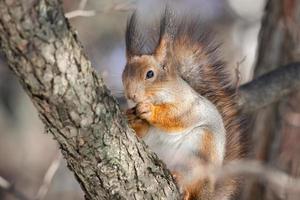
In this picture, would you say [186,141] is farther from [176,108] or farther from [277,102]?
[277,102]

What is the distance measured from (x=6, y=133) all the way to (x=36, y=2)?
4.86 meters

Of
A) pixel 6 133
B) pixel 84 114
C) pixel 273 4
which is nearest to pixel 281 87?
pixel 273 4

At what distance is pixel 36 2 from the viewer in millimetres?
1116

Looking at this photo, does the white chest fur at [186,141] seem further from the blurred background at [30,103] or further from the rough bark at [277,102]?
the blurred background at [30,103]

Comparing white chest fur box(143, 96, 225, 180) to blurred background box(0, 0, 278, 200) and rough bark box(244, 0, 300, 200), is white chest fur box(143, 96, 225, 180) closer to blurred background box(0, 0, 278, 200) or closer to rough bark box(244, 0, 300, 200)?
rough bark box(244, 0, 300, 200)

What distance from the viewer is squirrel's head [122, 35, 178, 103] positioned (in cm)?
180

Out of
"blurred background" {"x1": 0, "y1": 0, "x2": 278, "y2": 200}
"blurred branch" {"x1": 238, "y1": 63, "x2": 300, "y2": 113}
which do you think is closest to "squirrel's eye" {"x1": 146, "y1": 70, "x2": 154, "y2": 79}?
"blurred branch" {"x1": 238, "y1": 63, "x2": 300, "y2": 113}

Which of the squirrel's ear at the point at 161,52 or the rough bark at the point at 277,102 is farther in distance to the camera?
the rough bark at the point at 277,102

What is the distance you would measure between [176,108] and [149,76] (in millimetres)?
119

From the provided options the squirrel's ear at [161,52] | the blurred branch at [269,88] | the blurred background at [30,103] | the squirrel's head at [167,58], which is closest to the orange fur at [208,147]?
the squirrel's head at [167,58]

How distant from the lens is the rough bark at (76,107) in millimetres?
1138

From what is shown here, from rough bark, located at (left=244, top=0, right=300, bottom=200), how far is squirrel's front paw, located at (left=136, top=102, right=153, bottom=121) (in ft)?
3.77

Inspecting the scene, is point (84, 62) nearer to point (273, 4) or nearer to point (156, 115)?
point (156, 115)

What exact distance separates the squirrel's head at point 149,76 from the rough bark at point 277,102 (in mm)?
1072
